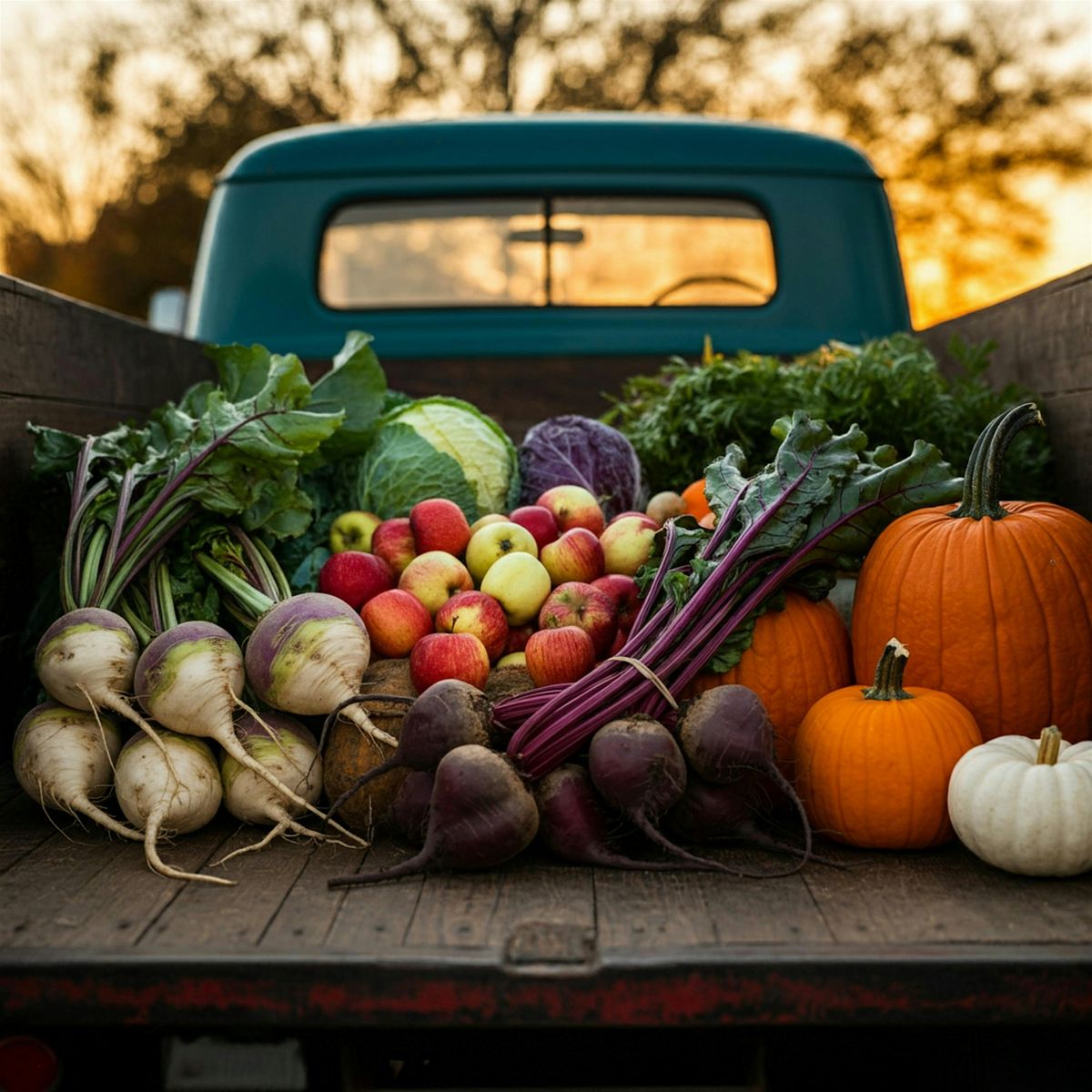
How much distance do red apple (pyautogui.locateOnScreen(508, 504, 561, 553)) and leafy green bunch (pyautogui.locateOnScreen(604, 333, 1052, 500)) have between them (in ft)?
1.99

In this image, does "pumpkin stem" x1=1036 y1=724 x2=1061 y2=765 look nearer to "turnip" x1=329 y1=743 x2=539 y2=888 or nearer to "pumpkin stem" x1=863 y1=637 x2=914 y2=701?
"pumpkin stem" x1=863 y1=637 x2=914 y2=701

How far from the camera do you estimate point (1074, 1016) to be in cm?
175

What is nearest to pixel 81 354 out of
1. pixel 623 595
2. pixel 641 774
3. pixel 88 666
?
pixel 88 666

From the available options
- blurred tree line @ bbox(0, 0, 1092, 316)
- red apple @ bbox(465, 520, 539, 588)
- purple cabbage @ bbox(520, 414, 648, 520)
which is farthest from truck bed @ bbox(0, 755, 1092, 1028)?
blurred tree line @ bbox(0, 0, 1092, 316)

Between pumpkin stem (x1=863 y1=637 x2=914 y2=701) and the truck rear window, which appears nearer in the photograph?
pumpkin stem (x1=863 y1=637 x2=914 y2=701)

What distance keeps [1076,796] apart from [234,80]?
68.4 feet

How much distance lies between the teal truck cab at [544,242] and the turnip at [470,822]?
2651mm

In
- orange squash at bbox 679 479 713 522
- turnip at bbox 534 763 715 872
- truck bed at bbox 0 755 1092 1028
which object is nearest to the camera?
truck bed at bbox 0 755 1092 1028

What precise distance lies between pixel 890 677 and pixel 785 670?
31 centimetres

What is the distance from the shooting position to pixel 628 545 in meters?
3.23

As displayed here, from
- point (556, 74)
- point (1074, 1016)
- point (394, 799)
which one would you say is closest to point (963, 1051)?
point (1074, 1016)

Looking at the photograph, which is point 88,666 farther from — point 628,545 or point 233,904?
point 628,545

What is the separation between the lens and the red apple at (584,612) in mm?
2867

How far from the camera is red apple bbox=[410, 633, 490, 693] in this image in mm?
2695
